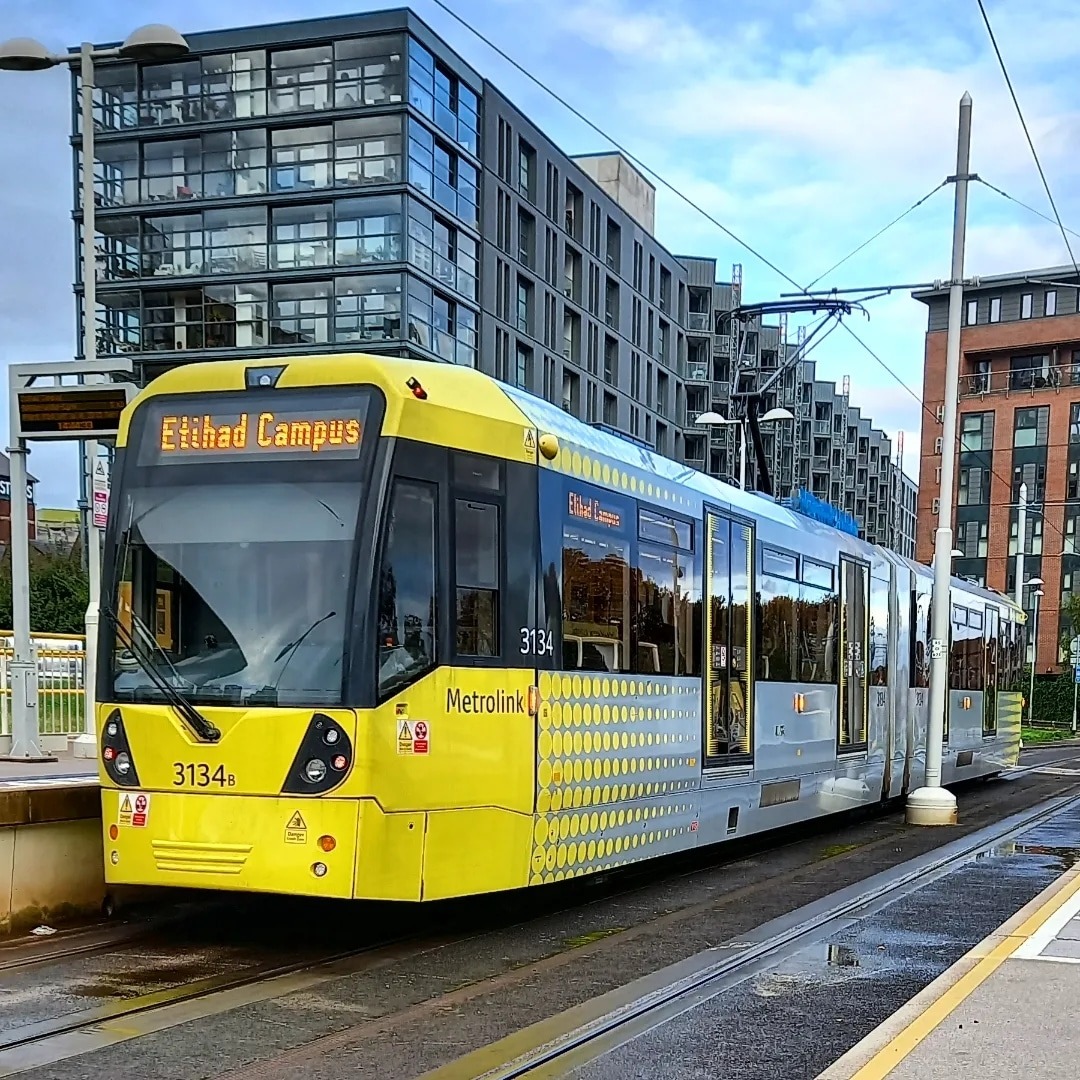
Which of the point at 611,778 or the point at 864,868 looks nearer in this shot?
the point at 611,778

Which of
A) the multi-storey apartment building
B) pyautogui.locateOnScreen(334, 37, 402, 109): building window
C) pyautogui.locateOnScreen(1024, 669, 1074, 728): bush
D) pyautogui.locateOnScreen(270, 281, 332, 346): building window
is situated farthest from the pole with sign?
pyautogui.locateOnScreen(1024, 669, 1074, 728): bush

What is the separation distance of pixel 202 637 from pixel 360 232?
34155 mm

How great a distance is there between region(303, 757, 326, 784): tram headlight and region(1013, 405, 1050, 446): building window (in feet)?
268

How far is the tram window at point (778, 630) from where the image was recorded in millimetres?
13422

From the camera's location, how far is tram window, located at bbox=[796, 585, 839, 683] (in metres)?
14.6

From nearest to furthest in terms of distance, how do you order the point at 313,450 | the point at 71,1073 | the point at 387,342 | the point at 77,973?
the point at 71,1073 < the point at 77,973 < the point at 313,450 < the point at 387,342

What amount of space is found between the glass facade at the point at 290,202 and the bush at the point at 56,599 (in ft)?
23.7

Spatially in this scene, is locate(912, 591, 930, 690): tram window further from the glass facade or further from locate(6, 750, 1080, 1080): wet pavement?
the glass facade

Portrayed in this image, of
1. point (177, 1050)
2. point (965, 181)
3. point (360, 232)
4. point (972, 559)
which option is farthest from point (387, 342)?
point (972, 559)

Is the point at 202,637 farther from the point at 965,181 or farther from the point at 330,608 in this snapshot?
the point at 965,181

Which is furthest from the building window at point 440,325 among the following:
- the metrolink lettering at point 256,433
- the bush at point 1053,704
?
the bush at point 1053,704

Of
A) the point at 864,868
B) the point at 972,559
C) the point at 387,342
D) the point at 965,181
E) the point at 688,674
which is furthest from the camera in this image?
the point at 972,559

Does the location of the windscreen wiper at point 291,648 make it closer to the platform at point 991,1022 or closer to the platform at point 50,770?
the platform at point 991,1022

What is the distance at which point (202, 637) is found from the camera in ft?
27.1
